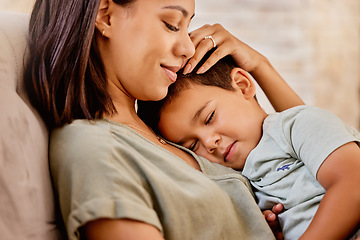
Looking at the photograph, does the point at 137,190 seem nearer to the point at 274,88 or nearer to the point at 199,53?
the point at 199,53

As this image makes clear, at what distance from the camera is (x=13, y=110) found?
2.99 ft

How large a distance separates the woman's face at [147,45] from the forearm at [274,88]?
48 cm

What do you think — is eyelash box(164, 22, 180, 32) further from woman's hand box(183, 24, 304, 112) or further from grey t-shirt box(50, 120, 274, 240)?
grey t-shirt box(50, 120, 274, 240)

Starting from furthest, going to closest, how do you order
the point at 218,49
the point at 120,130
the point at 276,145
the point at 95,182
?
1. the point at 218,49
2. the point at 276,145
3. the point at 120,130
4. the point at 95,182

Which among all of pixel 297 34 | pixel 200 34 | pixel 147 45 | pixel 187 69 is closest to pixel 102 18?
pixel 147 45

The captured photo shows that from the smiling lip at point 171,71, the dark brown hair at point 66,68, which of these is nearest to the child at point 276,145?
the smiling lip at point 171,71

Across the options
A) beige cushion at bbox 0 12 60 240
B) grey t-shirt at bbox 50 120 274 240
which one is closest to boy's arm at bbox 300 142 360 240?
grey t-shirt at bbox 50 120 274 240

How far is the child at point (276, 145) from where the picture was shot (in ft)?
3.45

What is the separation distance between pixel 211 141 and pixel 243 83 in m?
0.25

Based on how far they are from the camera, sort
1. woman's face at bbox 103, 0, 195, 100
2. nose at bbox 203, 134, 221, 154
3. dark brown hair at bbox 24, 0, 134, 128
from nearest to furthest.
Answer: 1. dark brown hair at bbox 24, 0, 134, 128
2. woman's face at bbox 103, 0, 195, 100
3. nose at bbox 203, 134, 221, 154

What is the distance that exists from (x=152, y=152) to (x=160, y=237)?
0.65 feet

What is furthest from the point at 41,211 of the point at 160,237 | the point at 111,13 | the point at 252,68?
the point at 252,68

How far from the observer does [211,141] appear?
4.23 feet

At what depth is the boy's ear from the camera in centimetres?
142
